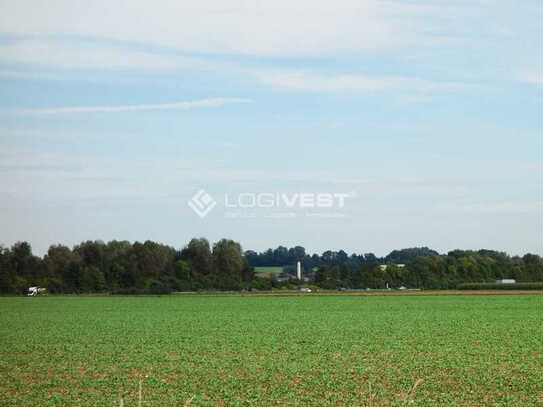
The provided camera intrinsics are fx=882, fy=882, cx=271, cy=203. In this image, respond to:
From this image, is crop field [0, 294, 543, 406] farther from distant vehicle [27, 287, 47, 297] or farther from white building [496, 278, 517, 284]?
white building [496, 278, 517, 284]

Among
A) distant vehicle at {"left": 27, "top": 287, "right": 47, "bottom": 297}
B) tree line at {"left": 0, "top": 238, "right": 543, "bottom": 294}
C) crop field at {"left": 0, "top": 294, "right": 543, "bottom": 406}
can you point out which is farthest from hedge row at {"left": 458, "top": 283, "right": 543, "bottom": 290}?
crop field at {"left": 0, "top": 294, "right": 543, "bottom": 406}

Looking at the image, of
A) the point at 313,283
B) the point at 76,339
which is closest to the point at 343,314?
the point at 76,339

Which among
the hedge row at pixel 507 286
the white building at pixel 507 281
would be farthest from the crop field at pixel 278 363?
the white building at pixel 507 281

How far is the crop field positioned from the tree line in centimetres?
8796

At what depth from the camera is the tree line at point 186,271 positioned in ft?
470

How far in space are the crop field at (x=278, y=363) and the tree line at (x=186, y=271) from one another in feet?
289

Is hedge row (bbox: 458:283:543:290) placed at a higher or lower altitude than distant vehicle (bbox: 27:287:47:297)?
lower

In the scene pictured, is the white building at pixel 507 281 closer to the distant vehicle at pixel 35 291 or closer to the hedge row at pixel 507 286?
the hedge row at pixel 507 286

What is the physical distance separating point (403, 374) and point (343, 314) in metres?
38.1

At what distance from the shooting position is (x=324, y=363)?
104 feet

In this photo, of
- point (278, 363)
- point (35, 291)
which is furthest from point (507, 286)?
point (278, 363)

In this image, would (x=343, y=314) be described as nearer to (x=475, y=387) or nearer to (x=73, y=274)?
(x=475, y=387)

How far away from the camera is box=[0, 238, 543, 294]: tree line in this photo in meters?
143

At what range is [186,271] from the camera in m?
150
